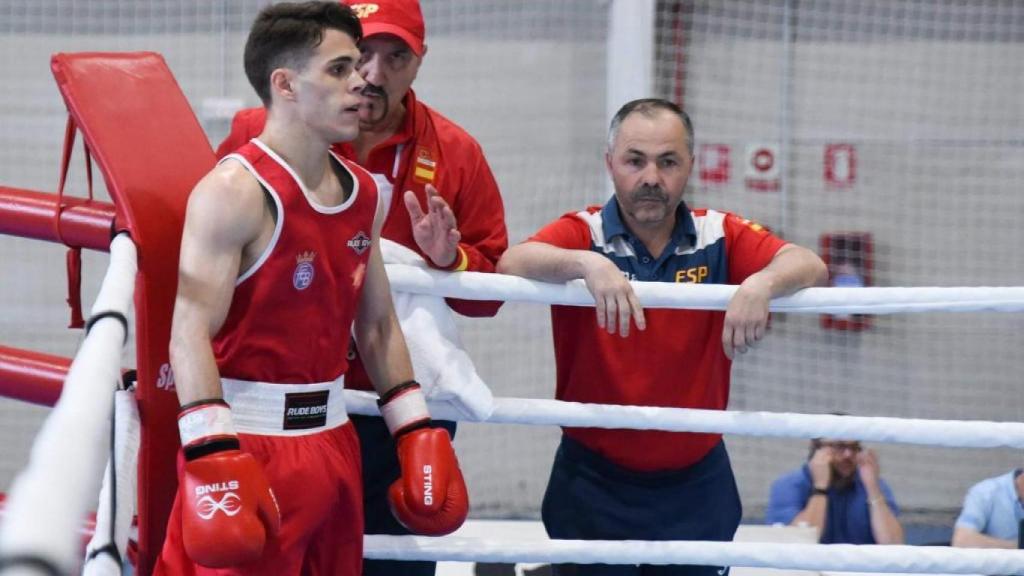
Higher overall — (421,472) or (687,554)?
(421,472)

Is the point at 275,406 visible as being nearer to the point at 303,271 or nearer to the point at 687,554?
the point at 303,271

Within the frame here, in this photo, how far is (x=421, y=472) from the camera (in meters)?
1.96

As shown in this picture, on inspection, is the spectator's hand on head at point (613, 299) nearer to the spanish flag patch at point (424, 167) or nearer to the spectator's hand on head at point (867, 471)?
the spanish flag patch at point (424, 167)

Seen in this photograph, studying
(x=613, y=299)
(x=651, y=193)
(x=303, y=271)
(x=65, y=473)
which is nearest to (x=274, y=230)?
(x=303, y=271)

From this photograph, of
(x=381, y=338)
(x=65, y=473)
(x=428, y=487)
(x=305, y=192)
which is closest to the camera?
(x=65, y=473)

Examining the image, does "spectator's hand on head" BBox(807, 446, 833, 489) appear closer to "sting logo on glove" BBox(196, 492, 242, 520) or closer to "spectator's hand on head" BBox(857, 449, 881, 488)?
"spectator's hand on head" BBox(857, 449, 881, 488)

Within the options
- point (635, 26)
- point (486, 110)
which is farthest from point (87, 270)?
point (635, 26)

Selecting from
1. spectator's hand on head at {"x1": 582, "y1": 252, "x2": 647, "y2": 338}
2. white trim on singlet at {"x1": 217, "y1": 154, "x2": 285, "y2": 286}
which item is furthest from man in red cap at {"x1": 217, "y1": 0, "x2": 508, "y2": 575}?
white trim on singlet at {"x1": 217, "y1": 154, "x2": 285, "y2": 286}

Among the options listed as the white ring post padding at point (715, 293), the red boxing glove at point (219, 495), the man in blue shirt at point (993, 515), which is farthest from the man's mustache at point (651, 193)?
Answer: the man in blue shirt at point (993, 515)

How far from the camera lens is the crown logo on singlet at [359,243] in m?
1.91

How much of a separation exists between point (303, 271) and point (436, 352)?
42 centimetres

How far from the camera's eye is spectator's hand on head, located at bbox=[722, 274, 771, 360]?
2.10 metres

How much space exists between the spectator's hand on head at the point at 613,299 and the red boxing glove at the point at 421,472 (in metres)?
0.35

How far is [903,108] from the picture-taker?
6.26 metres
